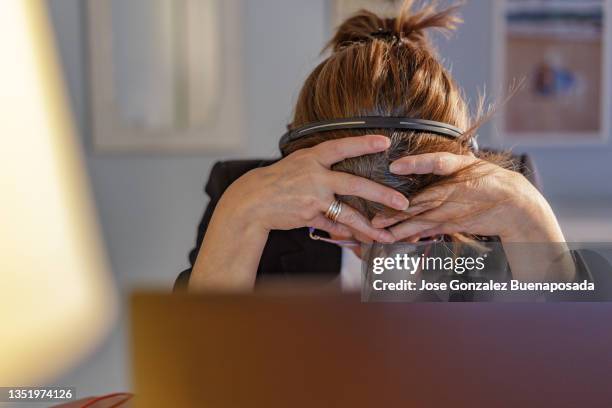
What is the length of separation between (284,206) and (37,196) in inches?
61.6

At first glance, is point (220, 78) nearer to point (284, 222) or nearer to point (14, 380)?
point (284, 222)

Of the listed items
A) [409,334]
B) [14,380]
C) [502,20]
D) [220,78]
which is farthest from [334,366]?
[502,20]

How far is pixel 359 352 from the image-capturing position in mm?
399

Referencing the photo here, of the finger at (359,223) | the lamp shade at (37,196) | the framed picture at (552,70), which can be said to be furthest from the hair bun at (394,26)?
the lamp shade at (37,196)

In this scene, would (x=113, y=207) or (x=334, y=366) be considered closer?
(x=334, y=366)

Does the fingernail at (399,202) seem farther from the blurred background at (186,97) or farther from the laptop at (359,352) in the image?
the blurred background at (186,97)

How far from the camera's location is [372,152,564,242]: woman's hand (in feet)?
2.81

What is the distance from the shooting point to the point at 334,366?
0.40 m

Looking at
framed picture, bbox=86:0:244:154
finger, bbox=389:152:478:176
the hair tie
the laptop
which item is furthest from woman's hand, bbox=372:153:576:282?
framed picture, bbox=86:0:244:154

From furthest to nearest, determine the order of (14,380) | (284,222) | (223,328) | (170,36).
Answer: (170,36) → (284,222) → (14,380) → (223,328)

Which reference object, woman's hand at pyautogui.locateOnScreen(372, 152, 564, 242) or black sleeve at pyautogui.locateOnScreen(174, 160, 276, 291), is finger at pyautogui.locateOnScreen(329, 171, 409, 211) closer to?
woman's hand at pyautogui.locateOnScreen(372, 152, 564, 242)

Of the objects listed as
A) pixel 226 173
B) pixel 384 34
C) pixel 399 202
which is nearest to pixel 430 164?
pixel 399 202

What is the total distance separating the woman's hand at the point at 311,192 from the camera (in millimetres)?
824

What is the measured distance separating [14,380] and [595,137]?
220 cm
